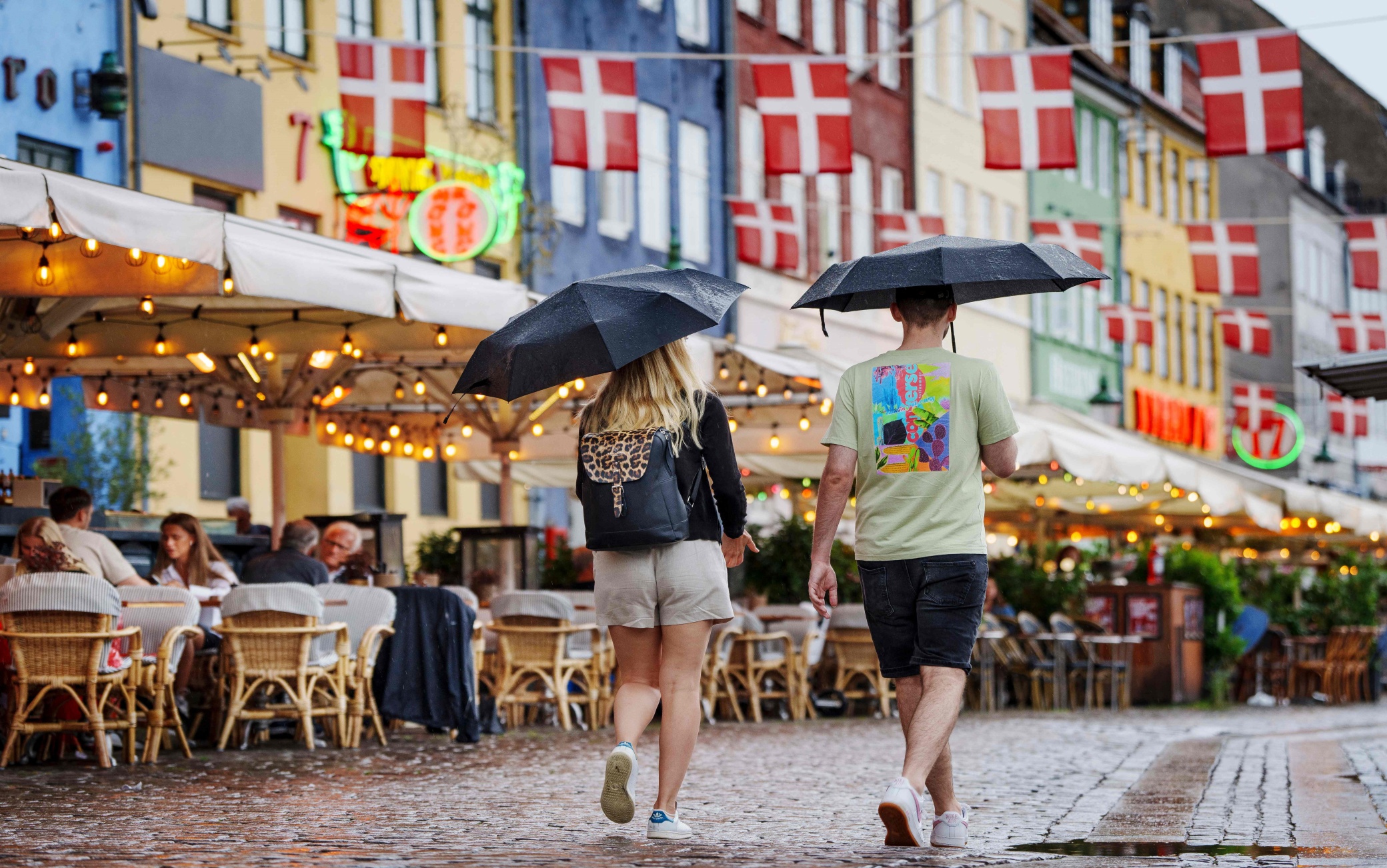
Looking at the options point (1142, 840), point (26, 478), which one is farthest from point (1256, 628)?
point (1142, 840)

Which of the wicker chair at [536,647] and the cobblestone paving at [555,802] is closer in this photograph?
the cobblestone paving at [555,802]

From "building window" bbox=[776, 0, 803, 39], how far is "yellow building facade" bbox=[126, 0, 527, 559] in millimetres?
8991

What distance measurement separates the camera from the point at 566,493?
106ft

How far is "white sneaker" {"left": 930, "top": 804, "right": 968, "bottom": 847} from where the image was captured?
7.39m

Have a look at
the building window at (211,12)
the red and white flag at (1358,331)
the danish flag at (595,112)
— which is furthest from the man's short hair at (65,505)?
the red and white flag at (1358,331)

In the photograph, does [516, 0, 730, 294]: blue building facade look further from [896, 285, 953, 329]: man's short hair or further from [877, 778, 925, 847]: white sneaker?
[877, 778, 925, 847]: white sneaker

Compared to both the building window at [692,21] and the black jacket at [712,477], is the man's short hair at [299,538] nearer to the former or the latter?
the black jacket at [712,477]

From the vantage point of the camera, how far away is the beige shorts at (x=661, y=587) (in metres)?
7.59

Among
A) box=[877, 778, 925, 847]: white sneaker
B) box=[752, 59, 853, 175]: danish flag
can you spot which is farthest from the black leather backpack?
box=[752, 59, 853, 175]: danish flag

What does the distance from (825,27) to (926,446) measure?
109 ft

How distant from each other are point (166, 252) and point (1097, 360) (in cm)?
4424

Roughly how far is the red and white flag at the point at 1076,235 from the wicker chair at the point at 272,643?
16.9 meters

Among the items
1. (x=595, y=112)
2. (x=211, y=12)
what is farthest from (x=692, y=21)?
(x=595, y=112)

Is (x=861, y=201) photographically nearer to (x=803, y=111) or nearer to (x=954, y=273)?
(x=803, y=111)
